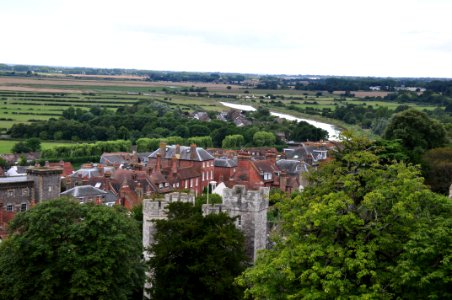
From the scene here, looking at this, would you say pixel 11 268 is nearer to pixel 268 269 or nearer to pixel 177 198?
pixel 177 198

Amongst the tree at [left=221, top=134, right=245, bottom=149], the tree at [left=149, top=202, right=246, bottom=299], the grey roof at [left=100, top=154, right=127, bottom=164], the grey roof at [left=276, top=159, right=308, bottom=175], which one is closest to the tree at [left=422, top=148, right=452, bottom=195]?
Answer: the tree at [left=149, top=202, right=246, bottom=299]

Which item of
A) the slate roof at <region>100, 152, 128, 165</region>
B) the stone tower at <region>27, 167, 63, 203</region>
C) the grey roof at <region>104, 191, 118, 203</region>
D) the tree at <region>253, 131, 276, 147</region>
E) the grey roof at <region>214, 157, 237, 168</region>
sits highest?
the stone tower at <region>27, 167, 63, 203</region>

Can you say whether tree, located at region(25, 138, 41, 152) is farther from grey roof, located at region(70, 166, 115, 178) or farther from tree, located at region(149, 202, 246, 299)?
tree, located at region(149, 202, 246, 299)

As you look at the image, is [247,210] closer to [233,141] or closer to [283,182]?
[283,182]

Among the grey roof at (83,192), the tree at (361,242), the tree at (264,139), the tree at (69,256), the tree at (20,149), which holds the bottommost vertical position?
the tree at (20,149)

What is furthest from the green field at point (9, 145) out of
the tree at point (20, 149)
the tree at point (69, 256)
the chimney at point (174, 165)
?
the tree at point (69, 256)

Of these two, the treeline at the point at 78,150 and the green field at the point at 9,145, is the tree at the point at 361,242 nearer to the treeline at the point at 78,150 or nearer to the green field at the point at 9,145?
the treeline at the point at 78,150

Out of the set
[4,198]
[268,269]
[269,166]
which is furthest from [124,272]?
[269,166]
